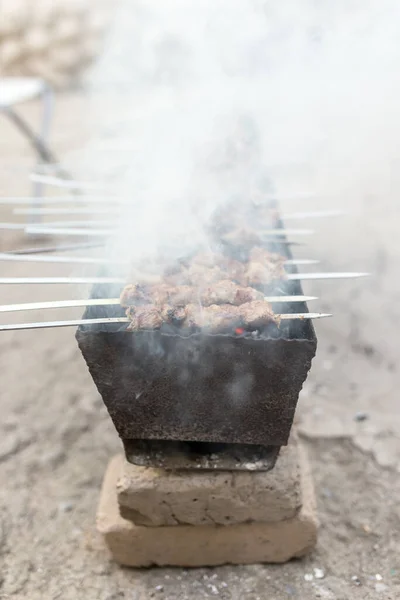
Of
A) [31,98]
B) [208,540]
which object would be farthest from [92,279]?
[31,98]

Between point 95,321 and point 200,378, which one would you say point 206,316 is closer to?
point 200,378

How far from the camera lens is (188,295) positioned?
1.66m

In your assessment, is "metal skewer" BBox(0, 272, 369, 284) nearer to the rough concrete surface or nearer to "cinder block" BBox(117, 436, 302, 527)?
"cinder block" BBox(117, 436, 302, 527)

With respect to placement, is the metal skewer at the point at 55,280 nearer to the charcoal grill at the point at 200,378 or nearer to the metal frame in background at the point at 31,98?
the charcoal grill at the point at 200,378

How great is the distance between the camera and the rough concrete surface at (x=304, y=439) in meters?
2.14

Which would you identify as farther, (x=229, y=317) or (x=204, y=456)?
(x=204, y=456)

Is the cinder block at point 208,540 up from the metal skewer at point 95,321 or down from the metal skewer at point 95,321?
down

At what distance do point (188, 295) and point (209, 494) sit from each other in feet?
2.74

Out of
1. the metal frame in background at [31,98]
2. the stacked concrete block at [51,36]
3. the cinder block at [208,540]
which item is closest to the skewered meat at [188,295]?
the cinder block at [208,540]

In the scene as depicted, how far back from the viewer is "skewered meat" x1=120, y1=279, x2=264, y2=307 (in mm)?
1626

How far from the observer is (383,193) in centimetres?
460

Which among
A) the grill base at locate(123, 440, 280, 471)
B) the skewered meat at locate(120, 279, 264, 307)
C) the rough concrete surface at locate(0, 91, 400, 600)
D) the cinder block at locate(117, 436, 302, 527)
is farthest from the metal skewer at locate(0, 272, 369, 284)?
the rough concrete surface at locate(0, 91, 400, 600)

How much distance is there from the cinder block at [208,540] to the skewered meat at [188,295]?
92 centimetres

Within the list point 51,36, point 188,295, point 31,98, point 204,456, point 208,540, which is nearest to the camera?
point 188,295
